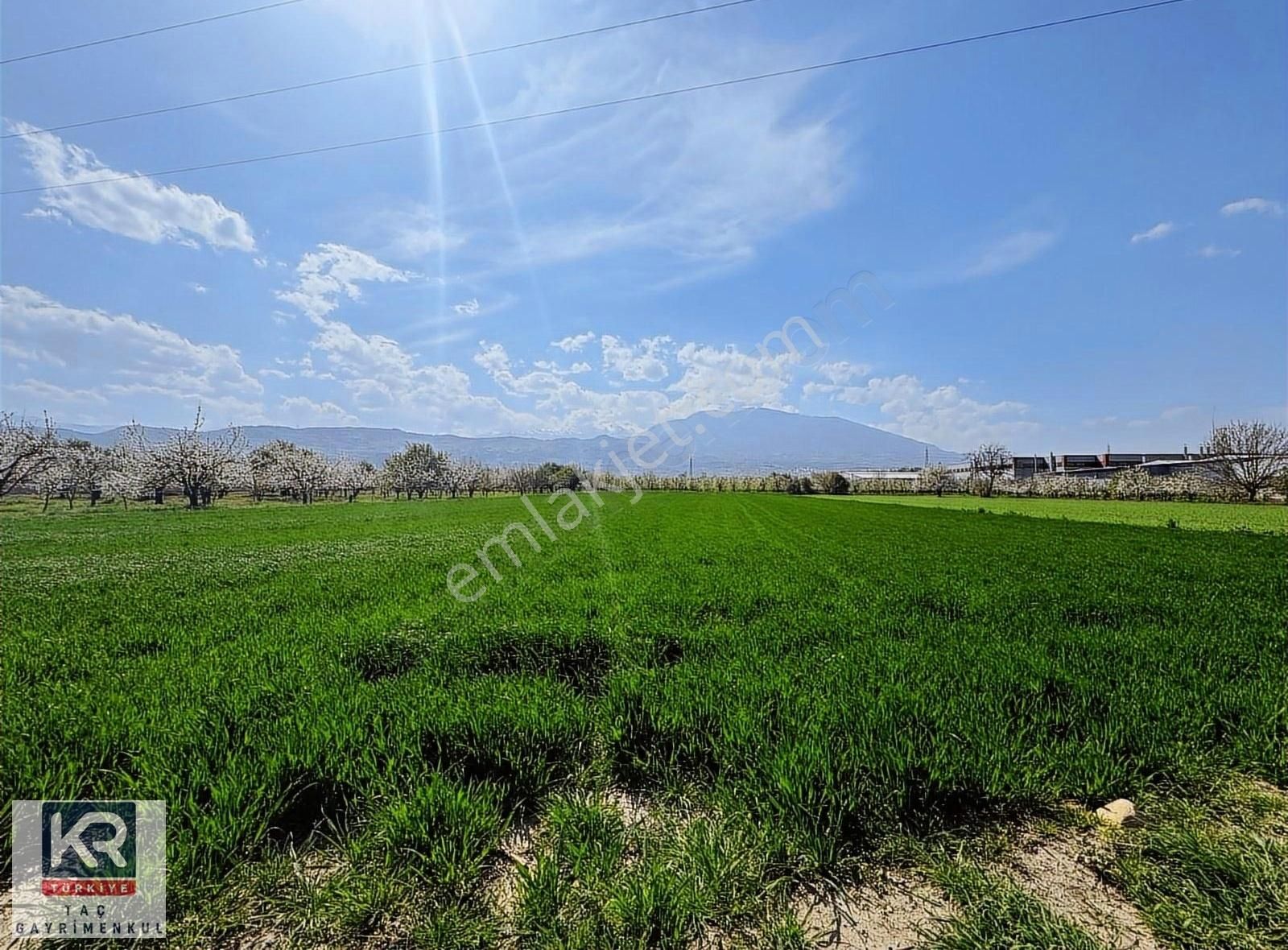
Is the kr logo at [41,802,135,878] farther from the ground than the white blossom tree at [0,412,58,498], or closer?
closer

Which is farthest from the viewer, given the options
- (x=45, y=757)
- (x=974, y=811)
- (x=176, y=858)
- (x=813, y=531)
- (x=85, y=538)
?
(x=813, y=531)

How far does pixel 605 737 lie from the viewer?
11.2ft

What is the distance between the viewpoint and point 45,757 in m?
2.88

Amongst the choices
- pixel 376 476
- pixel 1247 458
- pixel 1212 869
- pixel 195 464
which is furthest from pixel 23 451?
pixel 1247 458

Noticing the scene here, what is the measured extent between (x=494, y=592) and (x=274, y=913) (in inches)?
231

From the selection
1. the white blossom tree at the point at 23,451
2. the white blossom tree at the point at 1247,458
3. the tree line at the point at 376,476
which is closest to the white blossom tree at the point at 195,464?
the tree line at the point at 376,476

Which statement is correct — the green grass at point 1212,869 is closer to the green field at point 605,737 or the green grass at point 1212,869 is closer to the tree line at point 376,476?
the green field at point 605,737

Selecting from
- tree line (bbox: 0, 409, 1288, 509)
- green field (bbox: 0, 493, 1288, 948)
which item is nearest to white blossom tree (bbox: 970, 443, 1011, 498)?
tree line (bbox: 0, 409, 1288, 509)

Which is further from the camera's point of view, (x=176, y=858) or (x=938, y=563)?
(x=938, y=563)

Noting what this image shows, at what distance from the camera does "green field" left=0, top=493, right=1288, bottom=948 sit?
213cm

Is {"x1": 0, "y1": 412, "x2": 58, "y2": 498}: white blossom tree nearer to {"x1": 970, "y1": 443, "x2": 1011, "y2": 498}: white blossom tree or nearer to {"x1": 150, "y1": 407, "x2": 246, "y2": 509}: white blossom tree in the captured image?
{"x1": 150, "y1": 407, "x2": 246, "y2": 509}: white blossom tree

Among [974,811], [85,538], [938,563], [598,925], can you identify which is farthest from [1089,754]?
[85,538]

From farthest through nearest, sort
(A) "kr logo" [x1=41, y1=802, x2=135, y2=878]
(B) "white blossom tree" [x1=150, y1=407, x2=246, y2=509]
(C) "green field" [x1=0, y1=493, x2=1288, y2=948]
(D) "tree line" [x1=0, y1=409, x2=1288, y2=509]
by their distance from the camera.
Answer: (B) "white blossom tree" [x1=150, y1=407, x2=246, y2=509], (D) "tree line" [x1=0, y1=409, x2=1288, y2=509], (A) "kr logo" [x1=41, y1=802, x2=135, y2=878], (C) "green field" [x1=0, y1=493, x2=1288, y2=948]

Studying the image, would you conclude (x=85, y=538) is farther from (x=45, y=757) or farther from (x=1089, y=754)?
(x=1089, y=754)
